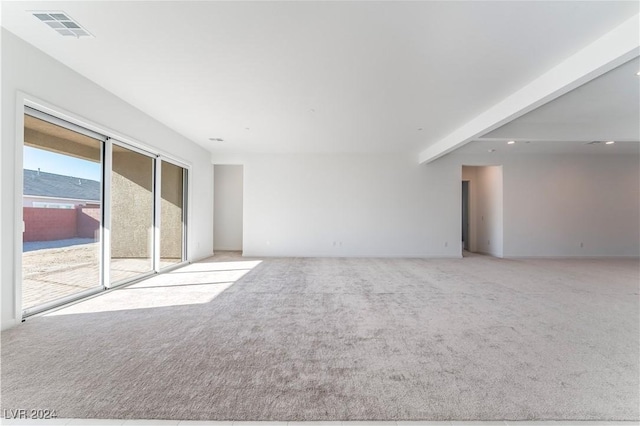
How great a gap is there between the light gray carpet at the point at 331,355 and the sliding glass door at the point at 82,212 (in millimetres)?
475

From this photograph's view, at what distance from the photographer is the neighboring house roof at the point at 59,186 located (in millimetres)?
2971

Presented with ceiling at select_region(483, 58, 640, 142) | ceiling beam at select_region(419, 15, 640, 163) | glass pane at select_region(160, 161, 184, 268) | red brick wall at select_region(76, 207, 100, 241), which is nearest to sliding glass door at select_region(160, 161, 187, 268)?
glass pane at select_region(160, 161, 184, 268)

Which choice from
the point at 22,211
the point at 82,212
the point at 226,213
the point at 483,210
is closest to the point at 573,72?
the point at 22,211

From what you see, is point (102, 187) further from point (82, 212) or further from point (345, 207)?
point (345, 207)

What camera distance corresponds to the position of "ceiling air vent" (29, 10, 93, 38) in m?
2.35

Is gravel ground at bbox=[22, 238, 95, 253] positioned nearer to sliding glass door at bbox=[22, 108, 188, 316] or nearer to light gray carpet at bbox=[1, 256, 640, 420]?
sliding glass door at bbox=[22, 108, 188, 316]

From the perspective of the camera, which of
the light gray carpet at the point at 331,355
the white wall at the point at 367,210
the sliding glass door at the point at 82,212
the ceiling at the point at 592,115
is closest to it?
the light gray carpet at the point at 331,355

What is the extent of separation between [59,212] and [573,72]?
6300mm

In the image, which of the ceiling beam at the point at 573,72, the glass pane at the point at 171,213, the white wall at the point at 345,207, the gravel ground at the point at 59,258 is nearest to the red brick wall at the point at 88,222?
the gravel ground at the point at 59,258

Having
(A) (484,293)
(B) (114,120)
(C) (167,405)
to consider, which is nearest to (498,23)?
(A) (484,293)

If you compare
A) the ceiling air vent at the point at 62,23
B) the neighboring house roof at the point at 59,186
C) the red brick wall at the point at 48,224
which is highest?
→ the ceiling air vent at the point at 62,23

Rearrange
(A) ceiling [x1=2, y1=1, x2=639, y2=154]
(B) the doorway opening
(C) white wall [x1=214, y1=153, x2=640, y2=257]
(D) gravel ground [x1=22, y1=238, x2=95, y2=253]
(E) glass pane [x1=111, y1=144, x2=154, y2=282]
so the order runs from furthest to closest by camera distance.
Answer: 1. (B) the doorway opening
2. (C) white wall [x1=214, y1=153, x2=640, y2=257]
3. (E) glass pane [x1=111, y1=144, x2=154, y2=282]
4. (D) gravel ground [x1=22, y1=238, x2=95, y2=253]
5. (A) ceiling [x1=2, y1=1, x2=639, y2=154]

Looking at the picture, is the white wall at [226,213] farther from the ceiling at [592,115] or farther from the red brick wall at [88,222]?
the ceiling at [592,115]

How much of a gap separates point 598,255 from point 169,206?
11.8 m
